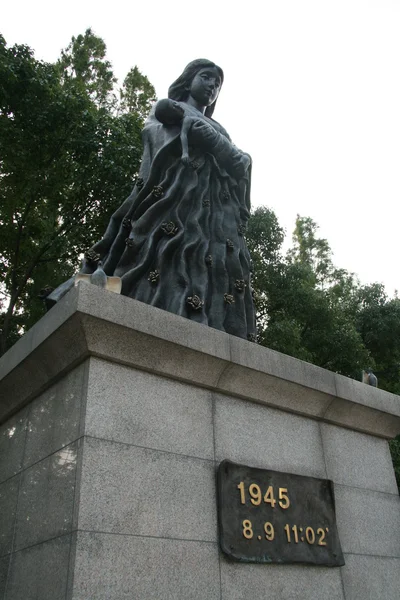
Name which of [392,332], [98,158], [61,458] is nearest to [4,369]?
[61,458]

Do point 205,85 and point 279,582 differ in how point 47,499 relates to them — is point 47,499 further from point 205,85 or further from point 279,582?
point 205,85

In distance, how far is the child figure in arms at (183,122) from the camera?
19.9 ft

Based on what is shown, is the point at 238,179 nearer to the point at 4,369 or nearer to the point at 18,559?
the point at 4,369

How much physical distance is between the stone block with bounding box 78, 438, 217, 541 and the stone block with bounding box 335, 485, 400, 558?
54.7 inches

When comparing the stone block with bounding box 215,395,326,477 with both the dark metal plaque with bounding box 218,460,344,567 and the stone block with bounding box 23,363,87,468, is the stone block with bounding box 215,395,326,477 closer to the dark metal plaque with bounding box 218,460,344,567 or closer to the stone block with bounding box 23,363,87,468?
the dark metal plaque with bounding box 218,460,344,567

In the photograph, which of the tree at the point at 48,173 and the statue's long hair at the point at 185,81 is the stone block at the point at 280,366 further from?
the tree at the point at 48,173

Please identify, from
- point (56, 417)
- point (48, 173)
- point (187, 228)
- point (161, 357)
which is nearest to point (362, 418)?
point (161, 357)

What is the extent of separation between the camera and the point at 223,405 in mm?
4387

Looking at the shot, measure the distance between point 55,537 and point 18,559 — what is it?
0.50 metres

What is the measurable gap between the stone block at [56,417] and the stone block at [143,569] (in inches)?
28.3

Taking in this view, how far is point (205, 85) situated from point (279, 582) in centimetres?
555

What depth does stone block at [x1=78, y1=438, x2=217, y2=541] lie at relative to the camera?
132 inches

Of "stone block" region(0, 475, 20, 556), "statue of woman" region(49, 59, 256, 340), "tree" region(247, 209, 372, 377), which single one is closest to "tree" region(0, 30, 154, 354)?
"tree" region(247, 209, 372, 377)

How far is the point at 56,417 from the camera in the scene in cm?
392
